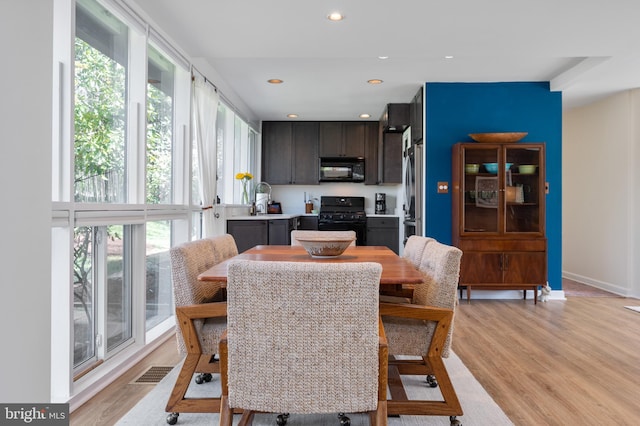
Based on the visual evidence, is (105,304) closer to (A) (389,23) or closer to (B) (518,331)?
(A) (389,23)

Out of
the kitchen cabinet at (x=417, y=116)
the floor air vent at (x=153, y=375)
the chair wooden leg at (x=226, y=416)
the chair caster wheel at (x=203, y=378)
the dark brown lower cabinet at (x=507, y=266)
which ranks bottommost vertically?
the floor air vent at (x=153, y=375)

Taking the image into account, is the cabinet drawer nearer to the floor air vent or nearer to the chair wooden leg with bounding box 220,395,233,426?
the floor air vent

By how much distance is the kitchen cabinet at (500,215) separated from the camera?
470 centimetres

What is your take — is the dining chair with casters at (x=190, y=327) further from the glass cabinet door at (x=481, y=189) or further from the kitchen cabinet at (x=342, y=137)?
the kitchen cabinet at (x=342, y=137)

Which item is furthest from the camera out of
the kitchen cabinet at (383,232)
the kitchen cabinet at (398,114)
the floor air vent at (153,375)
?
the kitchen cabinet at (383,232)

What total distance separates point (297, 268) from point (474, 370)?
1905 mm

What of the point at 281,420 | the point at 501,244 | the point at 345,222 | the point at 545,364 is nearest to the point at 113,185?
the point at 281,420

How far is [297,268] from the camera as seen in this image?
133cm

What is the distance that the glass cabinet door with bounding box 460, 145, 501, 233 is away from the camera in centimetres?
478

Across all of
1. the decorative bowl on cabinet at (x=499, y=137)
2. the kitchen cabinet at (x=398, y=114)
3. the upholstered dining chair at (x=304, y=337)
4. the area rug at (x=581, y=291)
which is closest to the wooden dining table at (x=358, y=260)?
the upholstered dining chair at (x=304, y=337)

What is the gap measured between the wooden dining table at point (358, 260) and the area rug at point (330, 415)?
698 millimetres

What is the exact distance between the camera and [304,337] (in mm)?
1377

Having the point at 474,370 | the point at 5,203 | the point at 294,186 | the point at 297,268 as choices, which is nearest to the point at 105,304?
the point at 5,203

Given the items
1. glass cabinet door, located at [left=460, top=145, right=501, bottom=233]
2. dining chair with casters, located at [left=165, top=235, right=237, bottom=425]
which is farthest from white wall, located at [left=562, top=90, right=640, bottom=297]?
dining chair with casters, located at [left=165, top=235, right=237, bottom=425]
